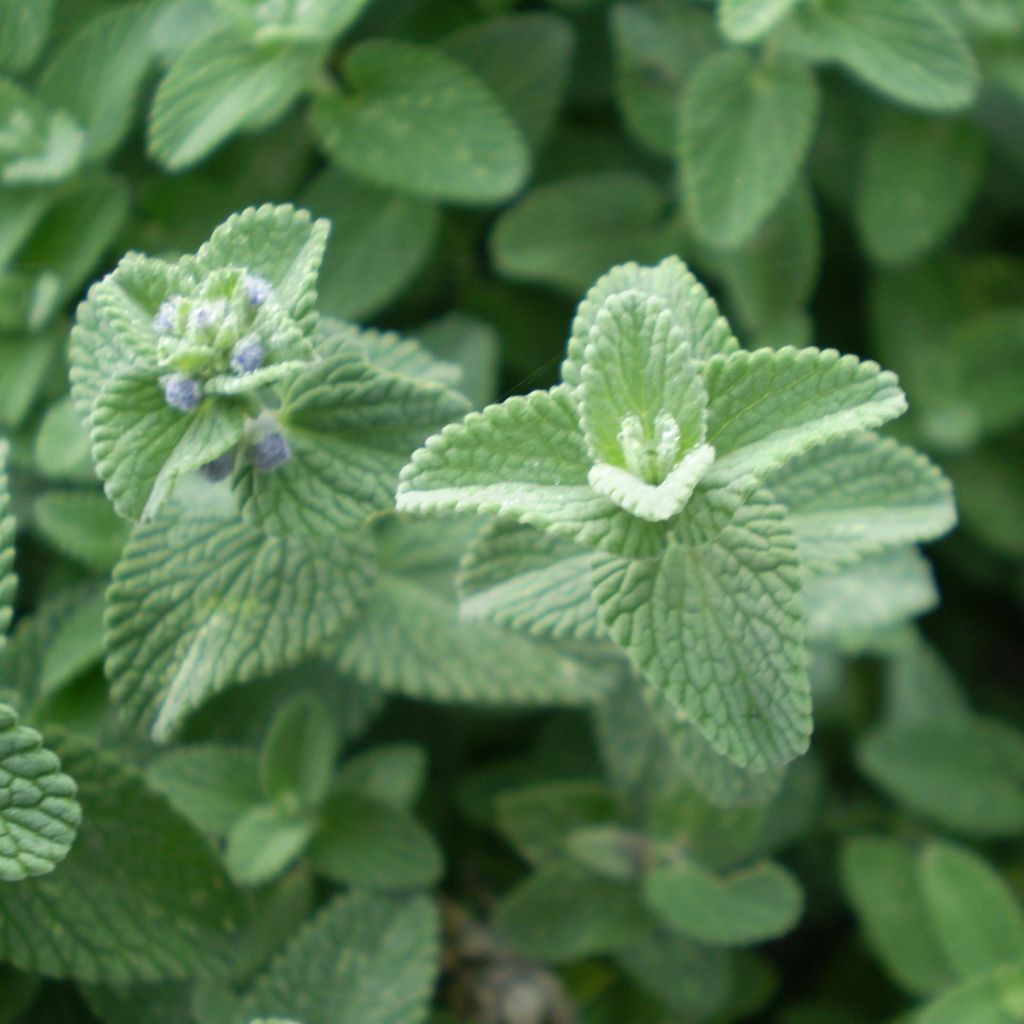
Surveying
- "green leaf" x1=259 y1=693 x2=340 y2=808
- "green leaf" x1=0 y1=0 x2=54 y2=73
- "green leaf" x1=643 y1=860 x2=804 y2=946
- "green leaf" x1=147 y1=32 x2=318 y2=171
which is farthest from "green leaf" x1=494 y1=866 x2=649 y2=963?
"green leaf" x1=0 y1=0 x2=54 y2=73

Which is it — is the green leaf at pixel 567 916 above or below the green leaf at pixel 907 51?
below

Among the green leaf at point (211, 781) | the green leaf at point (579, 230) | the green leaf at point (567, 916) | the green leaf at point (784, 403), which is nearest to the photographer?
the green leaf at point (784, 403)

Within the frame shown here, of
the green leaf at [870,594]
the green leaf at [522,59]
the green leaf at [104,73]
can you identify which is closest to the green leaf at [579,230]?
the green leaf at [522,59]

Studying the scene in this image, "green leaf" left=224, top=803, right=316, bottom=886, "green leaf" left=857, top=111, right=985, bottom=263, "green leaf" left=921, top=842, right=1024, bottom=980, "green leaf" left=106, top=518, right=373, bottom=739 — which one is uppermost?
"green leaf" left=106, top=518, right=373, bottom=739

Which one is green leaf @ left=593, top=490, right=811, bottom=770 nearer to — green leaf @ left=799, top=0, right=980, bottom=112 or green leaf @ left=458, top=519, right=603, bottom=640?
green leaf @ left=458, top=519, right=603, bottom=640

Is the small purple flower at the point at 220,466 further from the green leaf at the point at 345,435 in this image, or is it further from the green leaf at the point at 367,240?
→ the green leaf at the point at 367,240

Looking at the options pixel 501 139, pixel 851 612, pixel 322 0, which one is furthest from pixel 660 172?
pixel 851 612

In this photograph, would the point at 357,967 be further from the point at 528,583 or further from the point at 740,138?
the point at 740,138

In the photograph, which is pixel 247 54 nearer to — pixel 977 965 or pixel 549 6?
pixel 549 6
